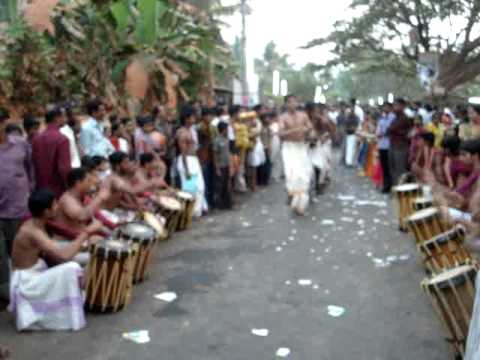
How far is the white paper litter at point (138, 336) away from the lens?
5.27 meters

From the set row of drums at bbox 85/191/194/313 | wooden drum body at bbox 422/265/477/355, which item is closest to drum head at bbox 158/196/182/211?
row of drums at bbox 85/191/194/313

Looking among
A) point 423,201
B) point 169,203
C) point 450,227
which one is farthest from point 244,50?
point 450,227

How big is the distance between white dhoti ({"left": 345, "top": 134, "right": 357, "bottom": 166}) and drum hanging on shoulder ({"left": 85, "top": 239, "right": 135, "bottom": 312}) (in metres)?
13.5

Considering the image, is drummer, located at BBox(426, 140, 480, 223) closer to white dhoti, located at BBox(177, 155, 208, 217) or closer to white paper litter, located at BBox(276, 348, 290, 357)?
white paper litter, located at BBox(276, 348, 290, 357)

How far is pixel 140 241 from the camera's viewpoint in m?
6.54

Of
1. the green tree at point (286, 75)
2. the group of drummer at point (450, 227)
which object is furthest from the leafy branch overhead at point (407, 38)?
the green tree at point (286, 75)

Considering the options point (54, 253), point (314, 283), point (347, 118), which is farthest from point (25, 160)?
point (347, 118)

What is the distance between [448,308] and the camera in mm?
4445

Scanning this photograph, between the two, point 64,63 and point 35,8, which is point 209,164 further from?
point 35,8

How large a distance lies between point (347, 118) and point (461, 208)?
12.6 meters

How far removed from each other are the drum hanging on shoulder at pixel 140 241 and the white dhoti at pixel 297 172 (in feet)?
13.9

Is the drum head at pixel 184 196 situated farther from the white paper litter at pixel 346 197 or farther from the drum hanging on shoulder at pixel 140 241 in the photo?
the white paper litter at pixel 346 197

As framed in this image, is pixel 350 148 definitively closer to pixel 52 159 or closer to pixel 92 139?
pixel 92 139

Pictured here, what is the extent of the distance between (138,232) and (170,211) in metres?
2.40
